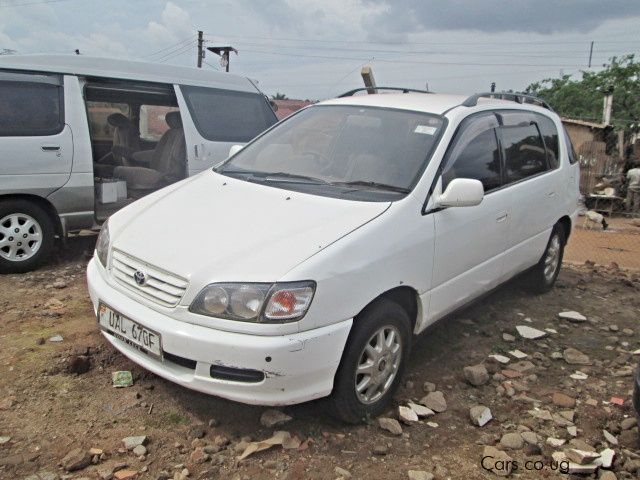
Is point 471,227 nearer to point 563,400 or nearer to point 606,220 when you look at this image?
point 563,400

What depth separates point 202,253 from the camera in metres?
2.71

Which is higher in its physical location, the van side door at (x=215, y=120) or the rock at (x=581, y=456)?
the van side door at (x=215, y=120)

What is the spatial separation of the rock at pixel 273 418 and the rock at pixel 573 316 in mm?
3065

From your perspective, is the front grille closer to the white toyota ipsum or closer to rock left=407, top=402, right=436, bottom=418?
the white toyota ipsum

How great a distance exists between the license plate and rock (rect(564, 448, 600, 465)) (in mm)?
2130

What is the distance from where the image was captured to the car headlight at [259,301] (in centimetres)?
248

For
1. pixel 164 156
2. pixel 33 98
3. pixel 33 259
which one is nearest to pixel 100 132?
pixel 164 156

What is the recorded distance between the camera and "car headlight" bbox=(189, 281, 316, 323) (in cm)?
248

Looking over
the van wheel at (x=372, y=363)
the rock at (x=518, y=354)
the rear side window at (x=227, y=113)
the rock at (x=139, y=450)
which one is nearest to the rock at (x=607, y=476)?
the van wheel at (x=372, y=363)

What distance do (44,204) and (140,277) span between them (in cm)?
296

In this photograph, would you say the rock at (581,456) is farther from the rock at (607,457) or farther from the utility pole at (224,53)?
the utility pole at (224,53)

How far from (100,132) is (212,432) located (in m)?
4.93

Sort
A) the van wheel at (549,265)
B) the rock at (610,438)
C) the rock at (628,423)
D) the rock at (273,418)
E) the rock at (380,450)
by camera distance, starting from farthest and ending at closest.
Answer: the van wheel at (549,265), the rock at (628,423), the rock at (610,438), the rock at (273,418), the rock at (380,450)

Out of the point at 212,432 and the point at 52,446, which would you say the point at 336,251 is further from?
the point at 52,446
